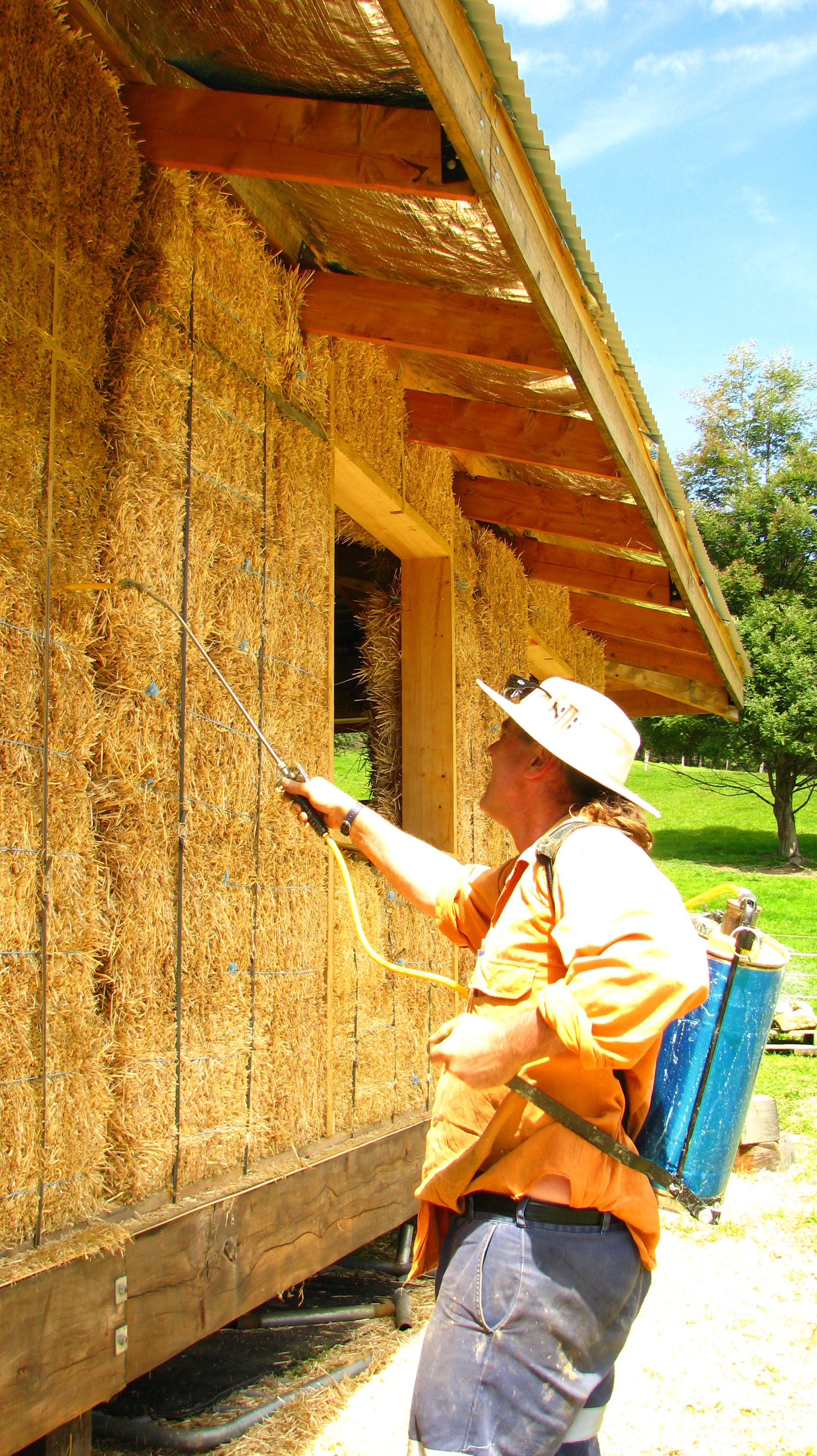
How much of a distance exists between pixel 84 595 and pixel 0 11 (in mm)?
1225

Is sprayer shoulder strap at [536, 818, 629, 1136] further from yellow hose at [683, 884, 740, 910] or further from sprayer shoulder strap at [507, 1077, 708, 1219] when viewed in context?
yellow hose at [683, 884, 740, 910]

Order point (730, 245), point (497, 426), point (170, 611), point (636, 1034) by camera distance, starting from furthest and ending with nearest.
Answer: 1. point (730, 245)
2. point (497, 426)
3. point (170, 611)
4. point (636, 1034)

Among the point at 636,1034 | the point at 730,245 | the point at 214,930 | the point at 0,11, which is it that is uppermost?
the point at 730,245

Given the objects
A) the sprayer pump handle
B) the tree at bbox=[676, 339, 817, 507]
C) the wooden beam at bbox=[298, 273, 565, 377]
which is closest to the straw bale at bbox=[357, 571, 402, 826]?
the wooden beam at bbox=[298, 273, 565, 377]

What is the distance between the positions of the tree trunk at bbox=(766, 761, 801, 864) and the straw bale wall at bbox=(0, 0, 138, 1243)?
2464 cm

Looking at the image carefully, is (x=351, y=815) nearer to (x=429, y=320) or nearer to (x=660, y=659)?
(x=429, y=320)

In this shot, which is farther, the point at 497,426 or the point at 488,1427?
the point at 497,426

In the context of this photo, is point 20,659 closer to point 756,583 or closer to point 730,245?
point 756,583

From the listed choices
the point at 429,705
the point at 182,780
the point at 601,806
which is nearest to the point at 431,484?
the point at 429,705

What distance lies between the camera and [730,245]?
34.2 meters

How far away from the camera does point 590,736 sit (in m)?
1.97

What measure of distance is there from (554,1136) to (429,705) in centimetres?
348

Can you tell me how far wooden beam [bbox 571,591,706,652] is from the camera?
7.14m

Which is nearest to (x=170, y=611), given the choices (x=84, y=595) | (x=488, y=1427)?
(x=84, y=595)
